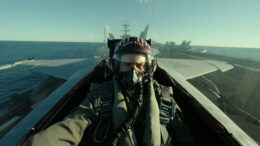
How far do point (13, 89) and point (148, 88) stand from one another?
1265cm

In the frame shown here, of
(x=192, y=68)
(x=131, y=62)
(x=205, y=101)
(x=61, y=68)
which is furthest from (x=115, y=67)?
(x=192, y=68)

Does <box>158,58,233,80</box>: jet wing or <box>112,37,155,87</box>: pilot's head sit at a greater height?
<box>112,37,155,87</box>: pilot's head

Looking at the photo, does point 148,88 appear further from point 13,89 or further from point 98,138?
point 13,89

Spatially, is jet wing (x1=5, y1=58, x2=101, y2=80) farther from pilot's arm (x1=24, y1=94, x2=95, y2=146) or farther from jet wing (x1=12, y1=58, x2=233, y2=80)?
pilot's arm (x1=24, y1=94, x2=95, y2=146)

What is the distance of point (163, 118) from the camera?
1.26 metres

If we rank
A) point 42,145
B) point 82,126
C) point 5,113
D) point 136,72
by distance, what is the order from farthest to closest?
1. point 5,113
2. point 136,72
3. point 82,126
4. point 42,145

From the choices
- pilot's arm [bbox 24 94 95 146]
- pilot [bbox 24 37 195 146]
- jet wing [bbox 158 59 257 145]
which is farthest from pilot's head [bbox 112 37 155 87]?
jet wing [bbox 158 59 257 145]

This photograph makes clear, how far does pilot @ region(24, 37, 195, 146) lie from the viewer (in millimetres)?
952

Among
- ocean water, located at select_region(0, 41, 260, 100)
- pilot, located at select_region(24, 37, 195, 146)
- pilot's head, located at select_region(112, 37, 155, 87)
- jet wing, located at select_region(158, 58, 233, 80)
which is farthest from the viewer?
ocean water, located at select_region(0, 41, 260, 100)

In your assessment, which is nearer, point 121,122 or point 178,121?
point 121,122

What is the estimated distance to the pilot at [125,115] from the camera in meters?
0.95

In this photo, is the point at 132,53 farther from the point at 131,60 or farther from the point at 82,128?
the point at 82,128

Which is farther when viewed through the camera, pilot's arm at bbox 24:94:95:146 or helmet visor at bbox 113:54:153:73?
helmet visor at bbox 113:54:153:73

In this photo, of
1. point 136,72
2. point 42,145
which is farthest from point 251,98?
point 42,145
